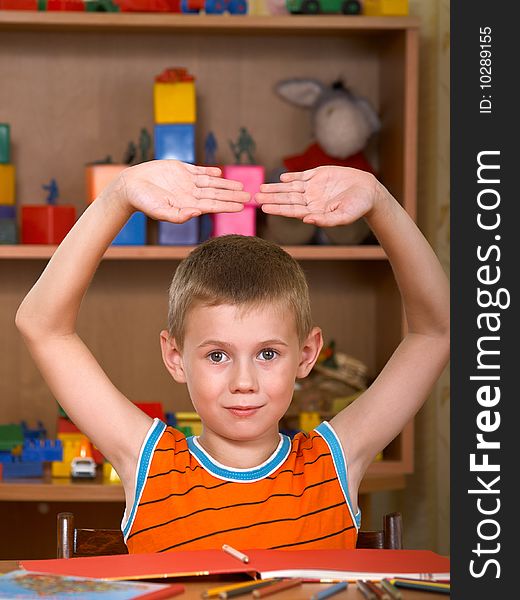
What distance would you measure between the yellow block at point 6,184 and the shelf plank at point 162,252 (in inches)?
5.7

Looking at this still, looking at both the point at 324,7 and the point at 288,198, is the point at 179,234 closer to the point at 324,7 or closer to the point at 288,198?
the point at 324,7

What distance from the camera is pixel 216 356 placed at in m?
0.97

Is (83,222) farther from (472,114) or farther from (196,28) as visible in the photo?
(196,28)

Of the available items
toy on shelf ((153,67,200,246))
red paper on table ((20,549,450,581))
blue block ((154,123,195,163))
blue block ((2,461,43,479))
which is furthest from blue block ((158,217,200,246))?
red paper on table ((20,549,450,581))

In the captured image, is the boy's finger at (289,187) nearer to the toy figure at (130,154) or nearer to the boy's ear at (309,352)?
the boy's ear at (309,352)

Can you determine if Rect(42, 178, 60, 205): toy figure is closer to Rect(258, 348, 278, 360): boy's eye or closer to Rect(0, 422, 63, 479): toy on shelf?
Rect(0, 422, 63, 479): toy on shelf

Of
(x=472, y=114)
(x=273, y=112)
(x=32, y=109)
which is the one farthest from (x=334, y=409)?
(x=472, y=114)

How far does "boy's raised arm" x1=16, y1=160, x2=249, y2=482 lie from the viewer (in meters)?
0.88

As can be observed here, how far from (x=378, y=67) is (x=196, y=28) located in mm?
474

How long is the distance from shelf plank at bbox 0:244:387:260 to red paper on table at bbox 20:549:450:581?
1239 mm

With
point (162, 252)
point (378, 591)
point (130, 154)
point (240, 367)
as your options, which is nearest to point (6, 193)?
point (130, 154)

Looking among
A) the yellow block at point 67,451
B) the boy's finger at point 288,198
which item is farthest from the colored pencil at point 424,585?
the yellow block at point 67,451

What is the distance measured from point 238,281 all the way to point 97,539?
0.97 feet

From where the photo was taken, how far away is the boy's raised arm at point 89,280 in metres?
0.88
